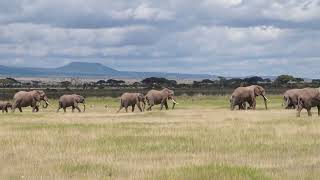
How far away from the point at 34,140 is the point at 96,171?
850 cm

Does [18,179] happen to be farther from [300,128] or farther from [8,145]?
[300,128]

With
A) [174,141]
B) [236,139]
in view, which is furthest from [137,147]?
[236,139]

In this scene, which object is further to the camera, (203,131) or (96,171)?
(203,131)

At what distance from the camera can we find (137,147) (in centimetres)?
2338

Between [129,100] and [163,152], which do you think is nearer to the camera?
[163,152]

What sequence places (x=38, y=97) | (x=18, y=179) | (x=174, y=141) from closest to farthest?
(x=18, y=179) < (x=174, y=141) < (x=38, y=97)

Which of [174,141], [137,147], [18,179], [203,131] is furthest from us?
[203,131]

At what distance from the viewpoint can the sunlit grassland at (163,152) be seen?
1691 centimetres

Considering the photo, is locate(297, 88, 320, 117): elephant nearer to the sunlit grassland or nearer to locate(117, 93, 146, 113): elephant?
the sunlit grassland

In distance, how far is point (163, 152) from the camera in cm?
2217

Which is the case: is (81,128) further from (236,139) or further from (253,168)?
(253,168)

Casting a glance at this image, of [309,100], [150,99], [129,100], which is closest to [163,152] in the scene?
[309,100]

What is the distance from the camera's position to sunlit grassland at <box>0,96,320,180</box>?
55.5 ft

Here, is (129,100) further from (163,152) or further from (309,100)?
(163,152)
